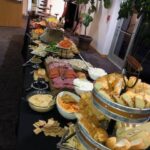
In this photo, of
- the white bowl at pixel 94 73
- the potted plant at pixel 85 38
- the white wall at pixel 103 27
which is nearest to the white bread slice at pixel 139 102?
the white bowl at pixel 94 73

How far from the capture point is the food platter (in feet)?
1.97

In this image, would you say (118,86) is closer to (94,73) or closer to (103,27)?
(94,73)

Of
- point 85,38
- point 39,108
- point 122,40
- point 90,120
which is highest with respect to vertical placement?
point 90,120

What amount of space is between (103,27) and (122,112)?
4.60 metres

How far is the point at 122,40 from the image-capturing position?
462cm

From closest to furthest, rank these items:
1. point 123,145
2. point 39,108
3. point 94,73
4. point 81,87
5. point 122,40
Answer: point 123,145 < point 39,108 < point 81,87 < point 94,73 < point 122,40

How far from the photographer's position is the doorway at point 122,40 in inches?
168

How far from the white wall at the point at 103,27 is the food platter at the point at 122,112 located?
167 inches

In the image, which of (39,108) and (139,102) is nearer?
(139,102)

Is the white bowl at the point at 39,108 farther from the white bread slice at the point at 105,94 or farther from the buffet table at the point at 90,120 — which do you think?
the white bread slice at the point at 105,94

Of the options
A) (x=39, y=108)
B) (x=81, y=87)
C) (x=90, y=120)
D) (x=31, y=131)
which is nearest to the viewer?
(x=90, y=120)

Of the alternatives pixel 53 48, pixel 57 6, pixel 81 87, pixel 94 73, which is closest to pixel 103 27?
pixel 53 48

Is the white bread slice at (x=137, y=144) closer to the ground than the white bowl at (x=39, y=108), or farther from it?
farther from it

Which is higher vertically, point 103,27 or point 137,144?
point 137,144
